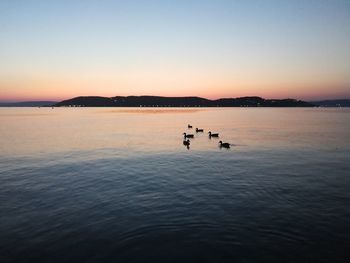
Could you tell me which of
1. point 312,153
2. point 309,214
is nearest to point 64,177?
point 309,214

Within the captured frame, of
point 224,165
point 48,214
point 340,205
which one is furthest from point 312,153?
point 48,214

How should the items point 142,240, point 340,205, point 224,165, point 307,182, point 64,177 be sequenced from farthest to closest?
point 224,165 → point 64,177 → point 307,182 → point 340,205 → point 142,240

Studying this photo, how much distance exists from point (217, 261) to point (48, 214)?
9.93 metres

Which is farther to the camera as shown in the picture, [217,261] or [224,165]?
[224,165]

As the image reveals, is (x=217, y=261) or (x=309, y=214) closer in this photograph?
(x=217, y=261)

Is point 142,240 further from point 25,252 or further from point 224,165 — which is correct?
point 224,165

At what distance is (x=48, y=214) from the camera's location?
1650 cm

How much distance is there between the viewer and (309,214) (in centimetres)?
1625

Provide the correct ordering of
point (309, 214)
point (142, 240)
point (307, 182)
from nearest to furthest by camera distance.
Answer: point (142, 240) < point (309, 214) < point (307, 182)

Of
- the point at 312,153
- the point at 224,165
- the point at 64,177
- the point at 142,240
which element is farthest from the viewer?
the point at 312,153

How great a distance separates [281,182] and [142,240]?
13.4m

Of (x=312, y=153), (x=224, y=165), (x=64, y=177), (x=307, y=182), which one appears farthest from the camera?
(x=312, y=153)

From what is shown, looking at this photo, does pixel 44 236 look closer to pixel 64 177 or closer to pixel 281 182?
pixel 64 177

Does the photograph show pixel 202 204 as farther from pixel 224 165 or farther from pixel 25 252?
pixel 224 165
